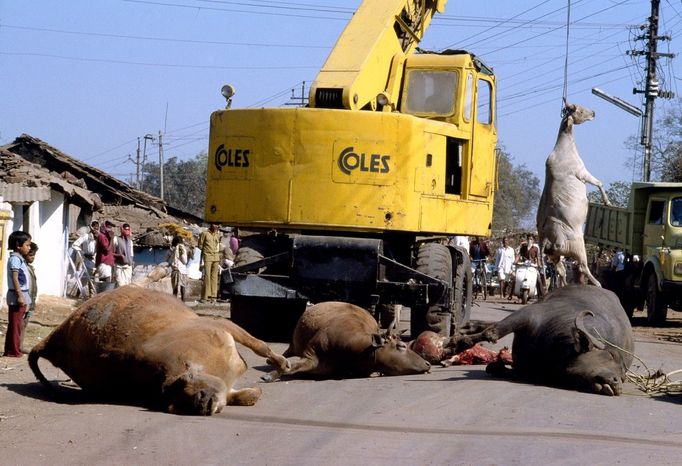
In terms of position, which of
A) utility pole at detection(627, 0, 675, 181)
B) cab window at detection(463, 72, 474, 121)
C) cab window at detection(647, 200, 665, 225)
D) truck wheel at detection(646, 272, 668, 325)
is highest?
utility pole at detection(627, 0, 675, 181)

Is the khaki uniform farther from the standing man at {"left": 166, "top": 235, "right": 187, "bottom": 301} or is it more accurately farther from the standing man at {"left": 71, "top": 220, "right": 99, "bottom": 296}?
the standing man at {"left": 71, "top": 220, "right": 99, "bottom": 296}

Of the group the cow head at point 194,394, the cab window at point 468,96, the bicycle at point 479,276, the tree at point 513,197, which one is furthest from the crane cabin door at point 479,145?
the tree at point 513,197

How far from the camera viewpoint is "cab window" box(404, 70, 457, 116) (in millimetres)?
15352

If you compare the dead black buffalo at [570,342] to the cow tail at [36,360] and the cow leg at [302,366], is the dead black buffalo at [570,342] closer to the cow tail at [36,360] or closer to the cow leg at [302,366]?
the cow leg at [302,366]

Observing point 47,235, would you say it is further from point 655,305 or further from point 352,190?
point 655,305

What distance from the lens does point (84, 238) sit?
2600cm

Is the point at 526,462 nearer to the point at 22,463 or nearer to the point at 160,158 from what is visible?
the point at 22,463

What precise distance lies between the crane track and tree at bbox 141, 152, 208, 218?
229ft

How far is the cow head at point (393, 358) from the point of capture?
10.7m

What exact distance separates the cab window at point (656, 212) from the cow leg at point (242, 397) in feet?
53.4

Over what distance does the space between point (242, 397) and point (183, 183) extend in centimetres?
7779

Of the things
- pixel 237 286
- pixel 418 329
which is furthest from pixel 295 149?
pixel 418 329

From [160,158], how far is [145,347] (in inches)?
2558

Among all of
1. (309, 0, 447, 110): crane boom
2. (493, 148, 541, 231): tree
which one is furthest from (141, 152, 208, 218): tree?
(309, 0, 447, 110): crane boom
